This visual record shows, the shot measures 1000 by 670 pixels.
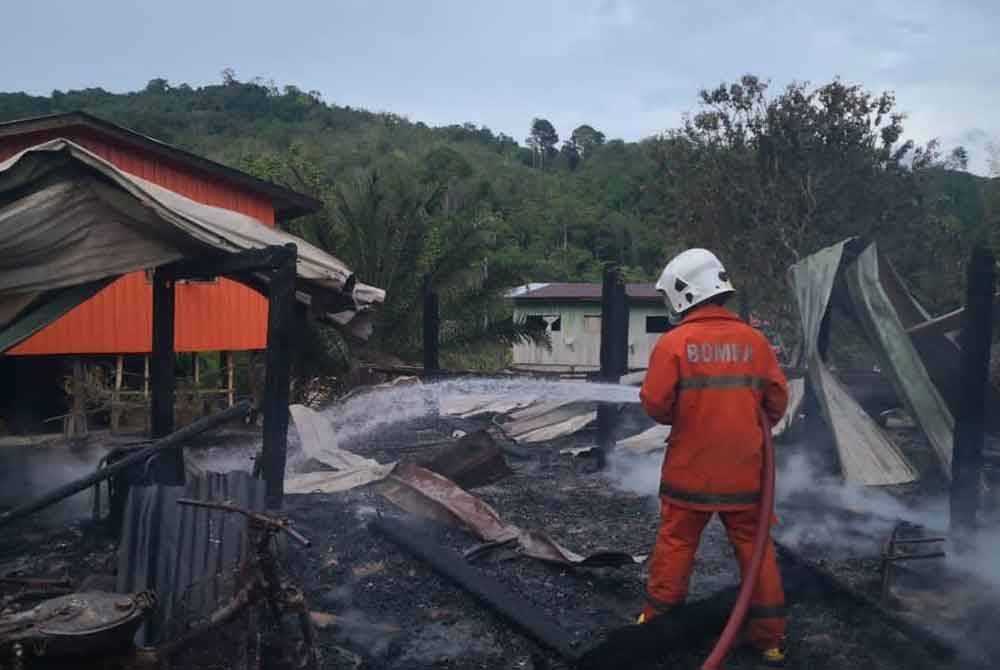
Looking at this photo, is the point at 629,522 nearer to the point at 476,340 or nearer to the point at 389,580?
the point at 389,580

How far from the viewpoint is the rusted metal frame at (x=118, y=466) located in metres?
4.21

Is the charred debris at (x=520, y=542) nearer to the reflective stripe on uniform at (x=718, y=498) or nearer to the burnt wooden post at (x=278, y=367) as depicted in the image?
the burnt wooden post at (x=278, y=367)

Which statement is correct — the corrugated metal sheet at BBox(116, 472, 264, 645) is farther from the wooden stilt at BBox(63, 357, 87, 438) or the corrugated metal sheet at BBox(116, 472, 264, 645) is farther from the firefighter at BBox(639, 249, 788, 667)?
the wooden stilt at BBox(63, 357, 87, 438)

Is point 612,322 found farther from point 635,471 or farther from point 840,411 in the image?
point 840,411

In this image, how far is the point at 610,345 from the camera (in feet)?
28.4

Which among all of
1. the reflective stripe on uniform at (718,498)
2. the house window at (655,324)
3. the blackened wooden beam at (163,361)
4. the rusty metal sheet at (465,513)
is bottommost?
the rusty metal sheet at (465,513)

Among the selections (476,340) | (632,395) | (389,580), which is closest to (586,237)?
(476,340)

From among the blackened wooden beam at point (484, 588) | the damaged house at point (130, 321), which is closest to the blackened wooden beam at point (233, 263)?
the blackened wooden beam at point (484, 588)

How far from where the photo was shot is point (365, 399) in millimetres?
12414

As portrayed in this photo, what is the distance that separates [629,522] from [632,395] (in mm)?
2162

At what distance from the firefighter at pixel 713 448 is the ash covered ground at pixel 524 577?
357 mm

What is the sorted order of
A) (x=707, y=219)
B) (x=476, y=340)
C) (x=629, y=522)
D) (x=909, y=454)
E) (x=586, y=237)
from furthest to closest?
1. (x=586, y=237)
2. (x=707, y=219)
3. (x=476, y=340)
4. (x=909, y=454)
5. (x=629, y=522)

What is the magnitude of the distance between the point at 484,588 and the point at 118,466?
6.90ft

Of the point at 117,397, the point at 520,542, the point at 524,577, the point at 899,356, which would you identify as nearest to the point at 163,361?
the point at 520,542
